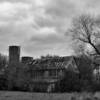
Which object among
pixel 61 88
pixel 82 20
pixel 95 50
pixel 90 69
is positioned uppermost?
pixel 82 20

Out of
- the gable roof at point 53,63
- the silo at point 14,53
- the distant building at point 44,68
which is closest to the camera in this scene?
the distant building at point 44,68

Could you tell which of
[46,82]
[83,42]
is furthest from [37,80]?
[83,42]

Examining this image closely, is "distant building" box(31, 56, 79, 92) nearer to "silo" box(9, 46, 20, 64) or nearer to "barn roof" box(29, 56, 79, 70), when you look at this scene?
"barn roof" box(29, 56, 79, 70)

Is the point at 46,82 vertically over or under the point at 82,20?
under

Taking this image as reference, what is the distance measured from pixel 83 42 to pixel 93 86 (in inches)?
427

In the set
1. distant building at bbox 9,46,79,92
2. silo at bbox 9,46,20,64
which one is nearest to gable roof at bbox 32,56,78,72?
distant building at bbox 9,46,79,92

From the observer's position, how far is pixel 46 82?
214 feet

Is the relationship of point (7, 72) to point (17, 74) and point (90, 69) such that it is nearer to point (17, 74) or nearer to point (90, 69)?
point (17, 74)

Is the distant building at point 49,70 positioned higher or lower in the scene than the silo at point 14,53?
lower

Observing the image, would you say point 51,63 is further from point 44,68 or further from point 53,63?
point 44,68

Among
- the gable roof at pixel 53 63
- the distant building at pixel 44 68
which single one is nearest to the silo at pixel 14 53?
the distant building at pixel 44 68

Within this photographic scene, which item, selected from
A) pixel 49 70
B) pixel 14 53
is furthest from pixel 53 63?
pixel 14 53

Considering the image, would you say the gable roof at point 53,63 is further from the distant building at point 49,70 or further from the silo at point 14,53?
the silo at point 14,53

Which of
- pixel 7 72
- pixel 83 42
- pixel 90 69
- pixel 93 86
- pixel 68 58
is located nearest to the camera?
pixel 83 42
